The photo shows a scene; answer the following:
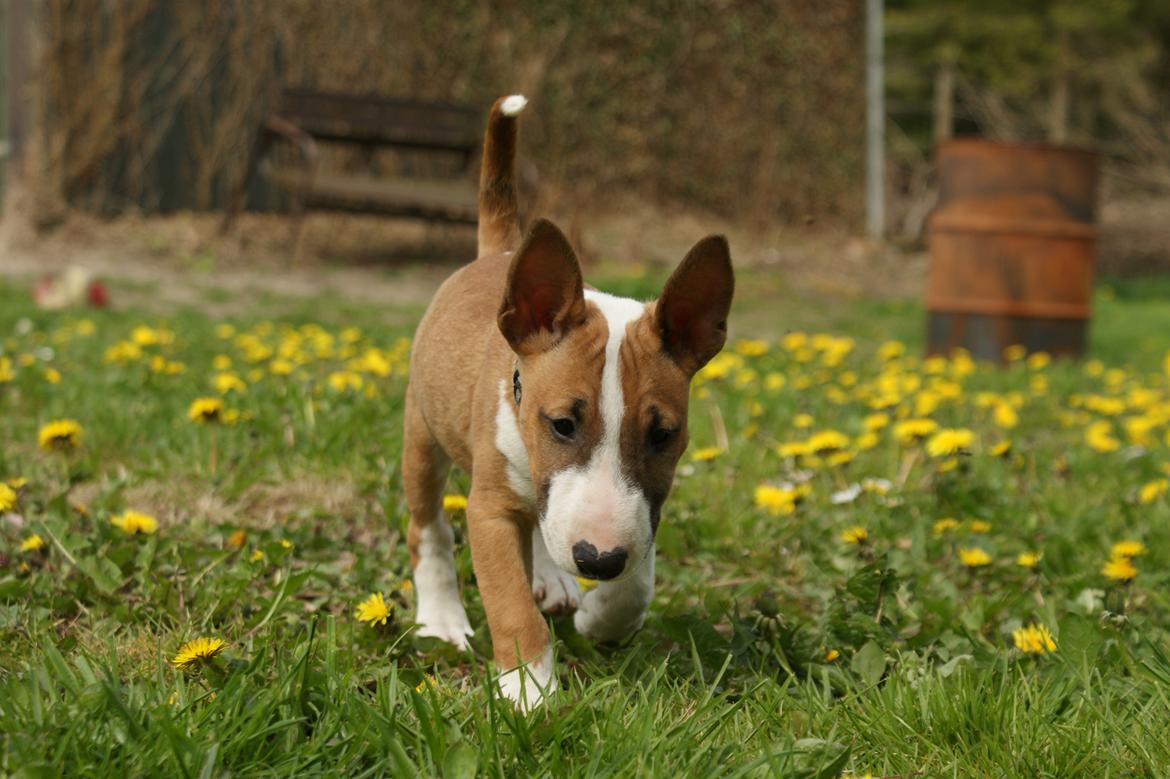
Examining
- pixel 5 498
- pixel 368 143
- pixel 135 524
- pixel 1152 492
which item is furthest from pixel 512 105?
pixel 368 143

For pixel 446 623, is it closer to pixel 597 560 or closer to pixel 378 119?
pixel 597 560

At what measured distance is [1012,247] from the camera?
8.00m

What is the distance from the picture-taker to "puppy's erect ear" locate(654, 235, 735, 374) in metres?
2.31

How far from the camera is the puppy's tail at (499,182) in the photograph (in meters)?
3.03

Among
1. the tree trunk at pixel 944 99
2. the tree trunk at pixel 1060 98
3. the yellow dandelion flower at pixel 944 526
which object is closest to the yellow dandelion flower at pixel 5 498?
the yellow dandelion flower at pixel 944 526

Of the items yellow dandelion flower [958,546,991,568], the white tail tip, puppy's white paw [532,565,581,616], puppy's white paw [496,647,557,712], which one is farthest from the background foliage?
puppy's white paw [496,647,557,712]

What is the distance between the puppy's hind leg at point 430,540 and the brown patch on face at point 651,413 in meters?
0.67

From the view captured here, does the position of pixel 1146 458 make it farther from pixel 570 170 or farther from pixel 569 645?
pixel 570 170

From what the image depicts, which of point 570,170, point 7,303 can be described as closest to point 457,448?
point 7,303

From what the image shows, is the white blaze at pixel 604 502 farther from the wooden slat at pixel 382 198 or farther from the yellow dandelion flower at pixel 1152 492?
the wooden slat at pixel 382 198

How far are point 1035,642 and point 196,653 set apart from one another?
1.67 m

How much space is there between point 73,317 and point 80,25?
471 cm

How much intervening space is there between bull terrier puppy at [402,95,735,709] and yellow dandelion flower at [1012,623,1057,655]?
2.57 ft

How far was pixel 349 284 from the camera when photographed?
1041cm
